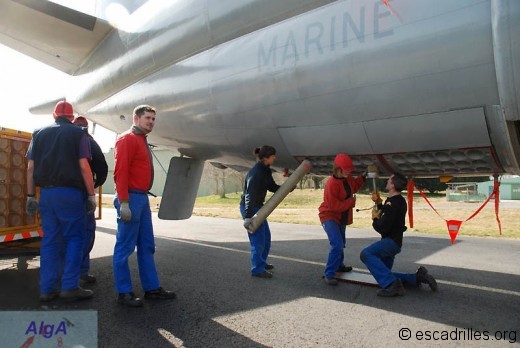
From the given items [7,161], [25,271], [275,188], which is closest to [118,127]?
[7,161]

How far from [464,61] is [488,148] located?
2.69 ft

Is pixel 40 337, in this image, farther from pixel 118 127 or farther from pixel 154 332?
pixel 118 127

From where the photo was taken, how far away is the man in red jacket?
3787 millimetres

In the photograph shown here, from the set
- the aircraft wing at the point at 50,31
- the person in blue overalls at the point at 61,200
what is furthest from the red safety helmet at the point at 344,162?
the aircraft wing at the point at 50,31

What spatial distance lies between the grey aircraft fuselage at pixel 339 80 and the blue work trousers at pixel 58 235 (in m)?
1.84

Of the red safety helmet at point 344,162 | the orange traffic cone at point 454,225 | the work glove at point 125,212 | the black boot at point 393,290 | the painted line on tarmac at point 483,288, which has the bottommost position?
the painted line on tarmac at point 483,288

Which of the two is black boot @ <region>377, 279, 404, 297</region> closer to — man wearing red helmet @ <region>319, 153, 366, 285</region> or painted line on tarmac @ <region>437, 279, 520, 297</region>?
man wearing red helmet @ <region>319, 153, 366, 285</region>

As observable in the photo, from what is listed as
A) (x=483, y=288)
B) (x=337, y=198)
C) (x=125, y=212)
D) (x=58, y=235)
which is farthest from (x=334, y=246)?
(x=58, y=235)

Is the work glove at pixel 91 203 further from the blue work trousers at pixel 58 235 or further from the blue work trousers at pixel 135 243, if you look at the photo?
the blue work trousers at pixel 135 243

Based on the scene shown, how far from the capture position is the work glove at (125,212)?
12.1ft

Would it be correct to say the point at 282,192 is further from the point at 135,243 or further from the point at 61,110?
the point at 61,110

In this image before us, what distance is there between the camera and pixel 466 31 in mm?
2943

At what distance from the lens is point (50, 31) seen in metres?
5.82

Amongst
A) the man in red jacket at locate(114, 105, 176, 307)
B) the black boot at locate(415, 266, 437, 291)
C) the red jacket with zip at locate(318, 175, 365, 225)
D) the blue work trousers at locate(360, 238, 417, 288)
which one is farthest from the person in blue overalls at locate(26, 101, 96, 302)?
the black boot at locate(415, 266, 437, 291)
